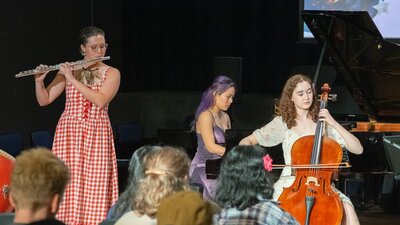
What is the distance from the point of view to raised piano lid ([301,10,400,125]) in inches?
242

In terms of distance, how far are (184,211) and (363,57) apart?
4.06 m

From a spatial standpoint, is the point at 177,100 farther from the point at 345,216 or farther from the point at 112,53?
the point at 345,216

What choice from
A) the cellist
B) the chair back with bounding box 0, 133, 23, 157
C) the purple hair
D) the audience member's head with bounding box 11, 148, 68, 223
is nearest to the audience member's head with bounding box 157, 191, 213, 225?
the audience member's head with bounding box 11, 148, 68, 223

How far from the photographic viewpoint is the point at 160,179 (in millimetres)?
3293

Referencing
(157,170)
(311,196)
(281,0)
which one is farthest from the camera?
(281,0)

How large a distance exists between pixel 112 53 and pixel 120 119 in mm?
896

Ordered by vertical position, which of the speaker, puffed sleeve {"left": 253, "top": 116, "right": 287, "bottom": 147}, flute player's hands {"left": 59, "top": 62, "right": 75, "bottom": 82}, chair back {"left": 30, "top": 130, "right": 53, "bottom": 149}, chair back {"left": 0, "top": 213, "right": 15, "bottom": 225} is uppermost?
flute player's hands {"left": 59, "top": 62, "right": 75, "bottom": 82}

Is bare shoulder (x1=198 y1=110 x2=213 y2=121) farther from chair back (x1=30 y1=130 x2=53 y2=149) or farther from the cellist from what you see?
chair back (x1=30 y1=130 x2=53 y2=149)

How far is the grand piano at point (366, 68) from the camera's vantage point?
20.2ft

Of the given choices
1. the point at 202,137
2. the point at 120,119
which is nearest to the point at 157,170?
the point at 202,137

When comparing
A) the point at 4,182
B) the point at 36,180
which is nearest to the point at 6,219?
the point at 36,180

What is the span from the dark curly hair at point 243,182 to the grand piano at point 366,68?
7.61 ft

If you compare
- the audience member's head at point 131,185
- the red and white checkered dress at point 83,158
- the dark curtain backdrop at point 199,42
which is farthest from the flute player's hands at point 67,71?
the dark curtain backdrop at point 199,42

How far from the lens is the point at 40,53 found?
8.72 metres
